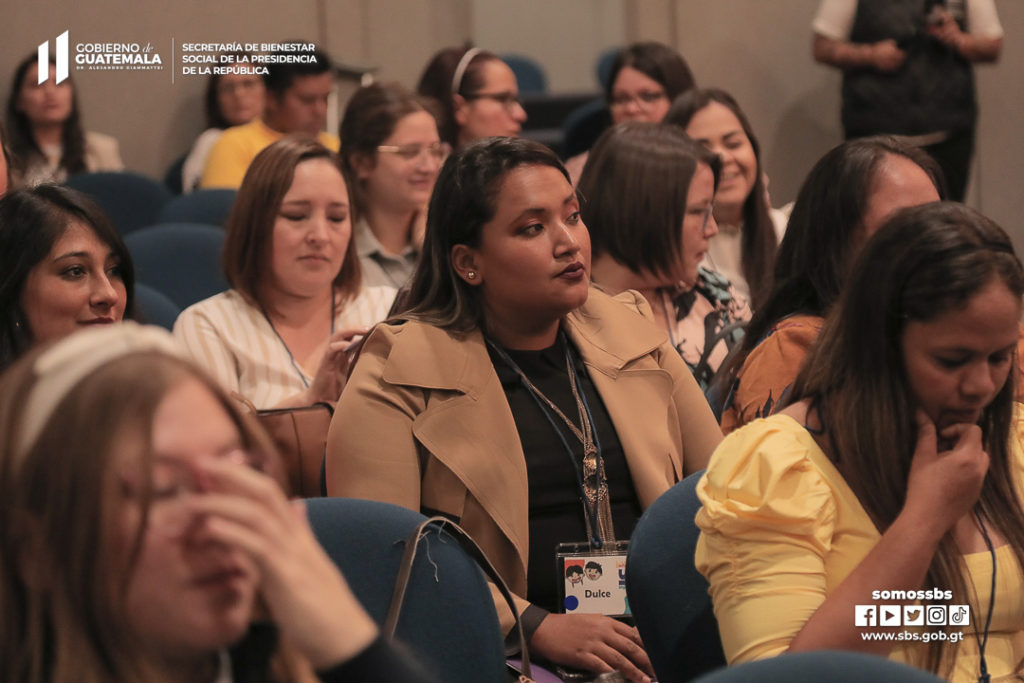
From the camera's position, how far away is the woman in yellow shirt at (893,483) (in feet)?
5.30

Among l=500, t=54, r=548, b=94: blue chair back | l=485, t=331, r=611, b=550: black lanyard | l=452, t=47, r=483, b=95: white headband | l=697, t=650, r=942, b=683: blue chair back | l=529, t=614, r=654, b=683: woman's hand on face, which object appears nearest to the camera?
l=697, t=650, r=942, b=683: blue chair back

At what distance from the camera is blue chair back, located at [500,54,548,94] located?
8.22 m

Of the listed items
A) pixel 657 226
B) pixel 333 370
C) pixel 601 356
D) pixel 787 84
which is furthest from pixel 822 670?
pixel 787 84

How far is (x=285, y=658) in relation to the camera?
1.11 metres

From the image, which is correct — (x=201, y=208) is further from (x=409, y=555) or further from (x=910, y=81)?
(x=910, y=81)

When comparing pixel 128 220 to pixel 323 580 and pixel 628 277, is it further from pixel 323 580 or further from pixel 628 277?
pixel 323 580

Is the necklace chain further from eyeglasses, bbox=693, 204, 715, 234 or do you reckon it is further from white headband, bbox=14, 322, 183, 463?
white headband, bbox=14, 322, 183, 463

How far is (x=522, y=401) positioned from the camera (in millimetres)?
2477

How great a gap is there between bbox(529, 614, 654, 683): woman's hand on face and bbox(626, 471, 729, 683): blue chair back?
28 centimetres

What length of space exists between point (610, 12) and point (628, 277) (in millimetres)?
5846

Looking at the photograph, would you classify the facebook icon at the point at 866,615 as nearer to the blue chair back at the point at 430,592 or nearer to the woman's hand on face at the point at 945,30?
the blue chair back at the point at 430,592

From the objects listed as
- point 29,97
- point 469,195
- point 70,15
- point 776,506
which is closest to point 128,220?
point 29,97

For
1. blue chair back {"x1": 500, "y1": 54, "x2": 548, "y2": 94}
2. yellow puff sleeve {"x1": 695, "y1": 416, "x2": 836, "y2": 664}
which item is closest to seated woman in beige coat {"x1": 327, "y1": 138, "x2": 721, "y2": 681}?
yellow puff sleeve {"x1": 695, "y1": 416, "x2": 836, "y2": 664}

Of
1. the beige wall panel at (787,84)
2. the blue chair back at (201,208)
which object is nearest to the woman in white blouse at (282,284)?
the blue chair back at (201,208)
